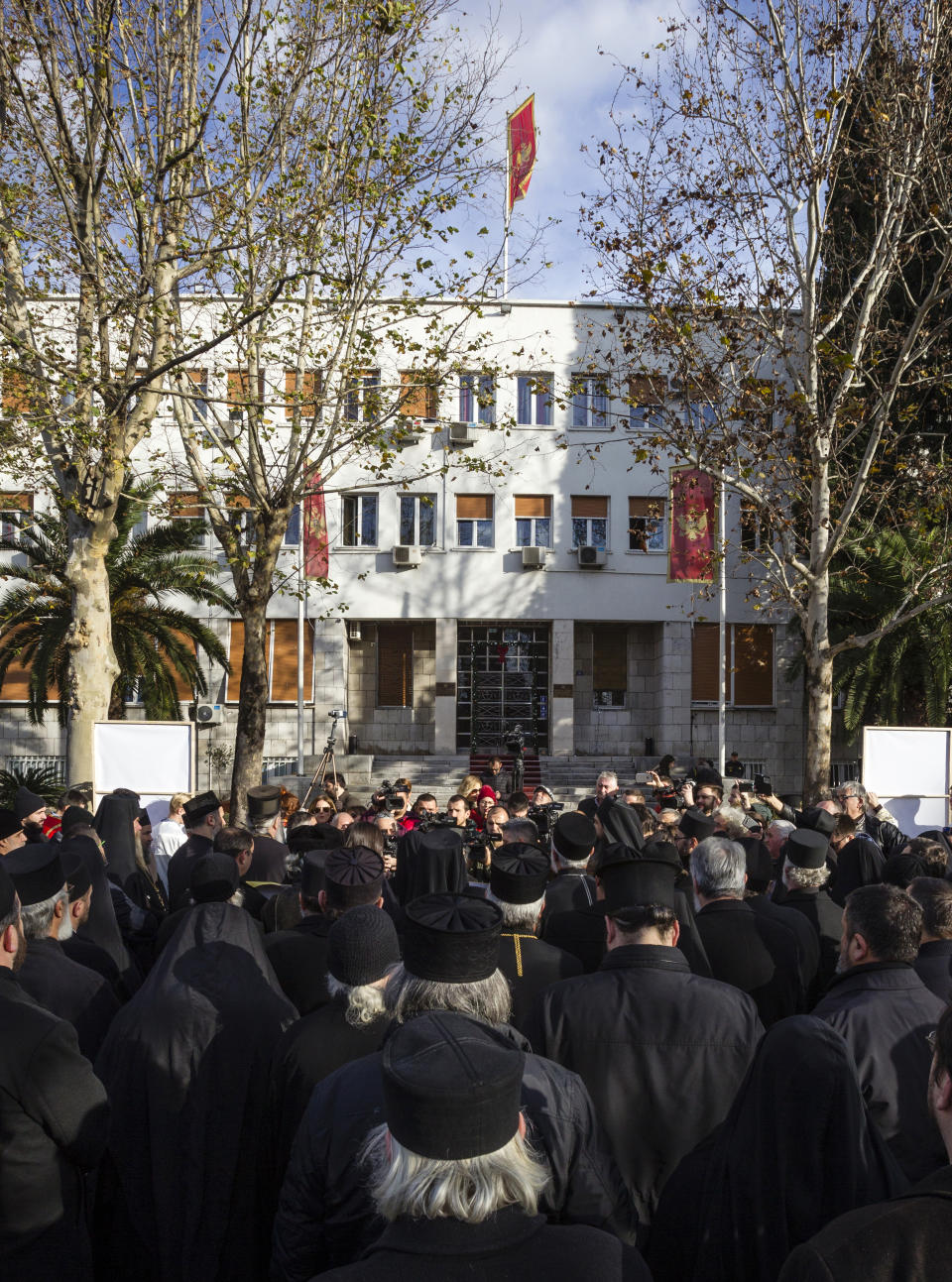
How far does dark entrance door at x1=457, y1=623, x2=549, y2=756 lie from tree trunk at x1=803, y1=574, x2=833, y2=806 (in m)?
13.5

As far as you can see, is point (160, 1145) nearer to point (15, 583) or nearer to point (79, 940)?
point (79, 940)

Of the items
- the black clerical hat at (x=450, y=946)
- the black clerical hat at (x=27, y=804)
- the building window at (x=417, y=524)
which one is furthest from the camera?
the building window at (x=417, y=524)

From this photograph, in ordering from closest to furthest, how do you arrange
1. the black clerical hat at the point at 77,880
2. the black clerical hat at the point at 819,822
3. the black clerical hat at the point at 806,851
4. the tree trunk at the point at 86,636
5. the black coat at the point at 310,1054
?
1. the black coat at the point at 310,1054
2. the black clerical hat at the point at 77,880
3. the black clerical hat at the point at 806,851
4. the black clerical hat at the point at 819,822
5. the tree trunk at the point at 86,636

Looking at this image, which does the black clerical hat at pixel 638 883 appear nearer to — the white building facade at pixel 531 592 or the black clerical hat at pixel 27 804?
the black clerical hat at pixel 27 804

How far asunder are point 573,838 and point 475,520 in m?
23.9

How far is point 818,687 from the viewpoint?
680 inches

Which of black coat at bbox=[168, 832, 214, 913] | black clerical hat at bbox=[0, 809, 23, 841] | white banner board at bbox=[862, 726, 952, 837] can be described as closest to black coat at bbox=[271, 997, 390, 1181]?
black coat at bbox=[168, 832, 214, 913]

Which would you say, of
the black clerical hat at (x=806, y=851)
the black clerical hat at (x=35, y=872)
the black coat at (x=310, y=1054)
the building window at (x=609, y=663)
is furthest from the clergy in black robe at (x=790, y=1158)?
the building window at (x=609, y=663)

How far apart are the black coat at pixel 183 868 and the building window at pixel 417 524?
22496 millimetres

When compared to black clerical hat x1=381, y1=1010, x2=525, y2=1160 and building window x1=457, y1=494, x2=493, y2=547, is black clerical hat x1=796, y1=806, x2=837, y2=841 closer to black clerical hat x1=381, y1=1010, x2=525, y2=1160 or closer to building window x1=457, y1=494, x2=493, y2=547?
black clerical hat x1=381, y1=1010, x2=525, y2=1160

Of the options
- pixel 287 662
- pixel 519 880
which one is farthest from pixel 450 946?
pixel 287 662

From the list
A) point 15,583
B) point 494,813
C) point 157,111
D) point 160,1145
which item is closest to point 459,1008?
point 160,1145

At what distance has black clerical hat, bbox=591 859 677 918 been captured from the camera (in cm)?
404

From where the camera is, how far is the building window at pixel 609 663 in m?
30.9
